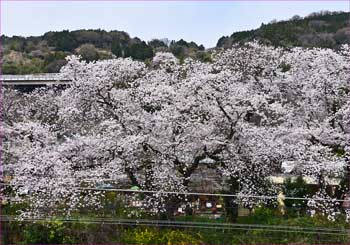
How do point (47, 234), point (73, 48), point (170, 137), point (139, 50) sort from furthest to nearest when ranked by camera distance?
point (73, 48), point (139, 50), point (170, 137), point (47, 234)

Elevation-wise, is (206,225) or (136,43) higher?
(136,43)

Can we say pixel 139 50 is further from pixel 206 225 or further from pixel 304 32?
pixel 206 225

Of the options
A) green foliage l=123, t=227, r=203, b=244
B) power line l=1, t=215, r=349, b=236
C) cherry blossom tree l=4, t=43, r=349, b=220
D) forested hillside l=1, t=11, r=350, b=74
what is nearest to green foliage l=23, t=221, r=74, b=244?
power line l=1, t=215, r=349, b=236

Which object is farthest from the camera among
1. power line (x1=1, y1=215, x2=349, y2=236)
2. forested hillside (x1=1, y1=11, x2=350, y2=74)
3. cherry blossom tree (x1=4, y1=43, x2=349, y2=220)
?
forested hillside (x1=1, y1=11, x2=350, y2=74)

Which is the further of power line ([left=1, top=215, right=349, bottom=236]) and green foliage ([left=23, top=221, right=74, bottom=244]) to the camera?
green foliage ([left=23, top=221, right=74, bottom=244])

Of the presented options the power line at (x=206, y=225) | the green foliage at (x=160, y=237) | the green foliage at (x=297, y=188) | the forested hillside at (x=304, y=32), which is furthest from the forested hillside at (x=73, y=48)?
the green foliage at (x=160, y=237)

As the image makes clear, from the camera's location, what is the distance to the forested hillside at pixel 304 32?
67.0 feet

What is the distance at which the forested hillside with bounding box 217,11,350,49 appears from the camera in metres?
20.4

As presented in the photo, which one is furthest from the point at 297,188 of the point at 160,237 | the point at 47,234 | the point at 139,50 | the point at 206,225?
the point at 139,50

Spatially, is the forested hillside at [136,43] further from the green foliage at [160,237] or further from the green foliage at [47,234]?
the green foliage at [160,237]

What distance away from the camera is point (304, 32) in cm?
2236

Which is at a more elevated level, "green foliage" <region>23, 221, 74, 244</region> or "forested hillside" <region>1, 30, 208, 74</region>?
"forested hillside" <region>1, 30, 208, 74</region>

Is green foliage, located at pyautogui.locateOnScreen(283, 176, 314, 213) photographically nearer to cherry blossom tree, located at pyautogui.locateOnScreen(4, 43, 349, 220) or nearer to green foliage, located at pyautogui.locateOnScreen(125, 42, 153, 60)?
cherry blossom tree, located at pyautogui.locateOnScreen(4, 43, 349, 220)

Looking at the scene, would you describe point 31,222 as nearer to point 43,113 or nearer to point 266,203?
point 266,203
